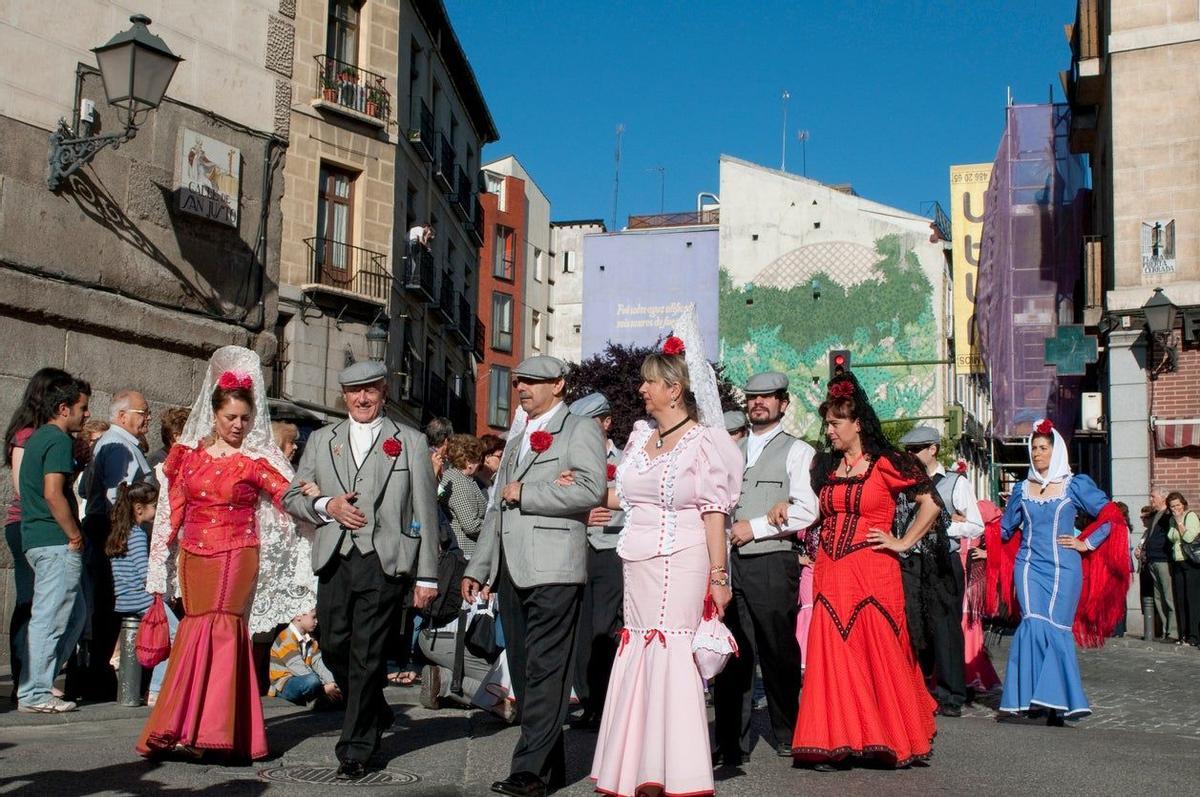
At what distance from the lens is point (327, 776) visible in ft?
21.3

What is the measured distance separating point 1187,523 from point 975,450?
48.5 metres

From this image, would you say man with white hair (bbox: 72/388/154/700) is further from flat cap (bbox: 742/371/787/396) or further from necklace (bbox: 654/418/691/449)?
necklace (bbox: 654/418/691/449)

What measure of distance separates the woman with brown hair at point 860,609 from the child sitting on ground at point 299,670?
356cm

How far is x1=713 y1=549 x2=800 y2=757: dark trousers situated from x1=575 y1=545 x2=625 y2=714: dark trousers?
174 cm

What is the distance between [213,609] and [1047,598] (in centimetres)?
556

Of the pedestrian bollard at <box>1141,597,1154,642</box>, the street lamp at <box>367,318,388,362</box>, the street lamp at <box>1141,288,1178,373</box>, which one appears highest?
the street lamp at <box>1141,288,1178,373</box>

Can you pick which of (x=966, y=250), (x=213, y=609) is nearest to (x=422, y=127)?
(x=213, y=609)

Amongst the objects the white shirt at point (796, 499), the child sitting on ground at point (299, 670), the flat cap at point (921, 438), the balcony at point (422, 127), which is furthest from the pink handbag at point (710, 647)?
the balcony at point (422, 127)

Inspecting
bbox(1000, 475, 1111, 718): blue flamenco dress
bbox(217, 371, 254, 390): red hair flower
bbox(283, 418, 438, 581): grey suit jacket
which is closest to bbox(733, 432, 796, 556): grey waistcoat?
bbox(283, 418, 438, 581): grey suit jacket

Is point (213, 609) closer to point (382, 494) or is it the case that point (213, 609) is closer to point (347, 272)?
point (382, 494)

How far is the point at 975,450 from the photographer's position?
221 ft

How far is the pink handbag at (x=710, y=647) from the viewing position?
19.5ft

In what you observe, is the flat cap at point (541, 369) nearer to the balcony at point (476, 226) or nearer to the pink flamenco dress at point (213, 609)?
the pink flamenco dress at point (213, 609)

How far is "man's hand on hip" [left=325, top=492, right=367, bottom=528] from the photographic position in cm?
658
